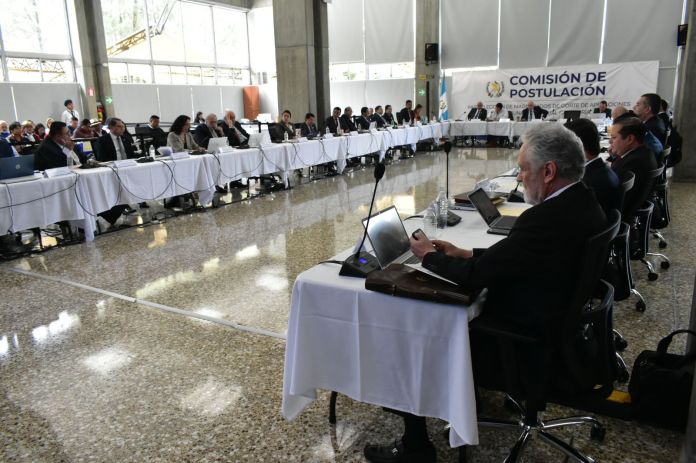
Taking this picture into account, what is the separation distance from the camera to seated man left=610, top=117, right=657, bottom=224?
112 inches

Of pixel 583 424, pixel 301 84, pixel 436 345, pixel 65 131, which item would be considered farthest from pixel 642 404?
pixel 301 84

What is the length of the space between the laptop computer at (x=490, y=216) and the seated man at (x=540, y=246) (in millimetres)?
804

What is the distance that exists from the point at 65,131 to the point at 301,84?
6251 mm

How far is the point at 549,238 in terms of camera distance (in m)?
1.45

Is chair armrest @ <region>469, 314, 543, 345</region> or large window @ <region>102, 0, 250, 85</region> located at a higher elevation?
large window @ <region>102, 0, 250, 85</region>

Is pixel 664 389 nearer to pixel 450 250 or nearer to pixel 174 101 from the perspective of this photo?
pixel 450 250

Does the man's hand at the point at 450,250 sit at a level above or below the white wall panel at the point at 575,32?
below

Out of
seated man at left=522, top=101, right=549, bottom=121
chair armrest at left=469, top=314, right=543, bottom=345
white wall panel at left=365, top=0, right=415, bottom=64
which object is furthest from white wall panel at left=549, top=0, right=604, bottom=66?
chair armrest at left=469, top=314, right=543, bottom=345

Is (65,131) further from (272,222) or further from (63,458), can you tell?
(63,458)

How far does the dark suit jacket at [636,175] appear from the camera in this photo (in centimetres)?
285

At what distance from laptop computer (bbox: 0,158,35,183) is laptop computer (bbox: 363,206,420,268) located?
4.13 m

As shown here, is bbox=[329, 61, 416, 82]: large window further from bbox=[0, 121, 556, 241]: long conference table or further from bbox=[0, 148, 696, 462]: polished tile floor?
bbox=[0, 148, 696, 462]: polished tile floor

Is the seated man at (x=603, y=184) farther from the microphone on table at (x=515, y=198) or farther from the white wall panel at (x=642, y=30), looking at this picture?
the white wall panel at (x=642, y=30)

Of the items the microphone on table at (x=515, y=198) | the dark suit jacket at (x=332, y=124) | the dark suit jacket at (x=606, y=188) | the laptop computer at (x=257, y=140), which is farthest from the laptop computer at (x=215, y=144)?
the dark suit jacket at (x=606, y=188)
